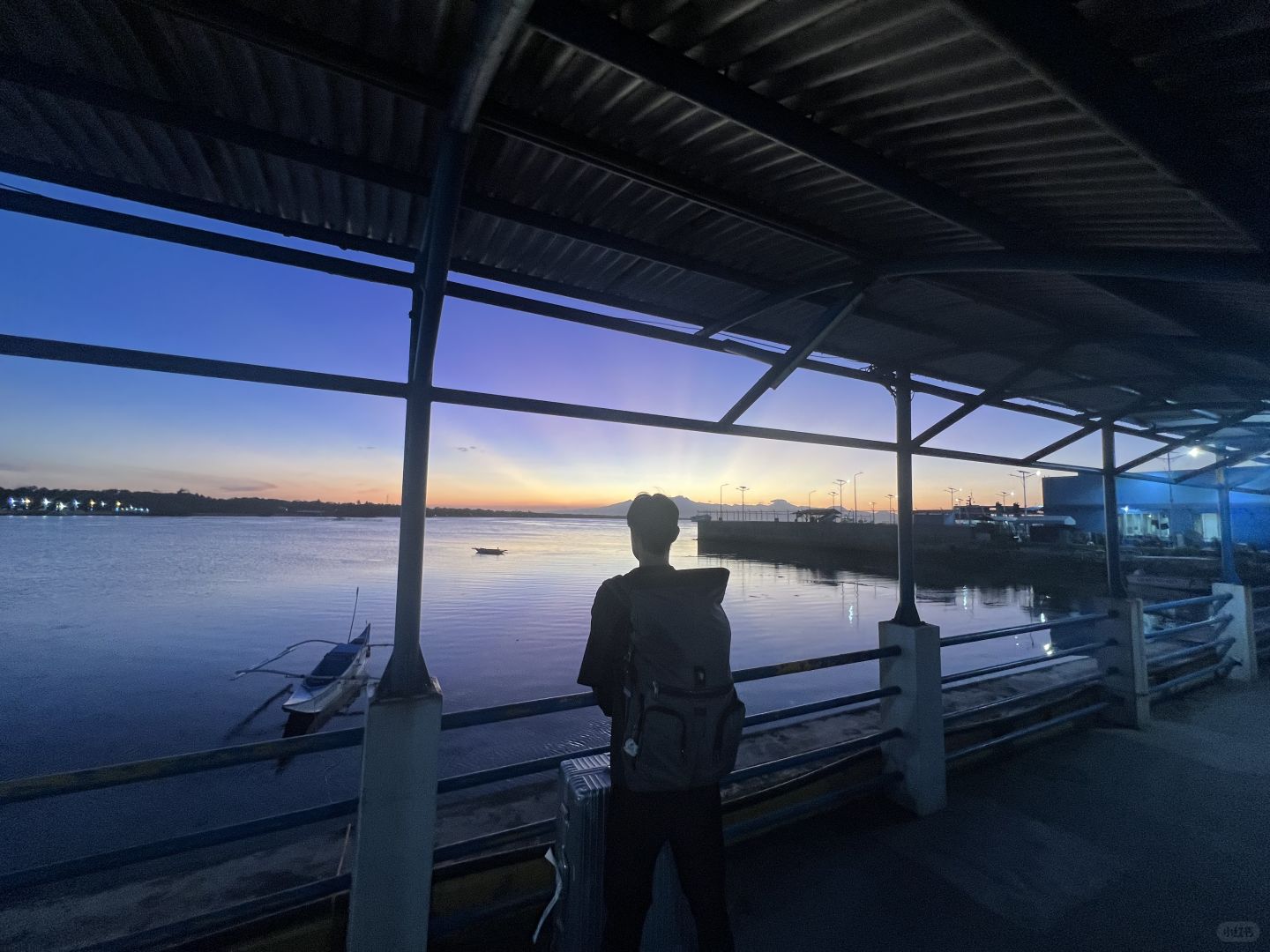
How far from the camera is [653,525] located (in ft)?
6.85

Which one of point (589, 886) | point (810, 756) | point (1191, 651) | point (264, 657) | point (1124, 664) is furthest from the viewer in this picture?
point (264, 657)

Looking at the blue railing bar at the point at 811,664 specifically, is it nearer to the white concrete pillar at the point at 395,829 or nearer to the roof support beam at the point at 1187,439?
the white concrete pillar at the point at 395,829

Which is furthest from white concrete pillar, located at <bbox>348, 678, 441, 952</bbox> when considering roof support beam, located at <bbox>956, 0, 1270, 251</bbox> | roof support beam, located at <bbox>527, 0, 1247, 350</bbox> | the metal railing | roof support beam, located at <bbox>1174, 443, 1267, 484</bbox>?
roof support beam, located at <bbox>1174, 443, 1267, 484</bbox>

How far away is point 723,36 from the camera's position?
1.75 meters

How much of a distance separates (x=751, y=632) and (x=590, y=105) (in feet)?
85.8

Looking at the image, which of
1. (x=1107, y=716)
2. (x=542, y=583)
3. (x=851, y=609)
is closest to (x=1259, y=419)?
(x=1107, y=716)

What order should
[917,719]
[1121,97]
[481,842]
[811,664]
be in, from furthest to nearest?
[917,719], [811,664], [481,842], [1121,97]

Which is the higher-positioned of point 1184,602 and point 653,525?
point 653,525

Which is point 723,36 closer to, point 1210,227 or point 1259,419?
point 1210,227

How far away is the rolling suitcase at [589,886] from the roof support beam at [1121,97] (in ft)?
9.41

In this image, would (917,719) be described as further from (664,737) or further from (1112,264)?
(1112,264)

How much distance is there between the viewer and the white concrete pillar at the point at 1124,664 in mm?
4969

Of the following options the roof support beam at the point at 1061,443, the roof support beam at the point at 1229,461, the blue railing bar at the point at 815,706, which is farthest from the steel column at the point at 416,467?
the roof support beam at the point at 1229,461

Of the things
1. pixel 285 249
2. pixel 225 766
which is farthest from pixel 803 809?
pixel 285 249
